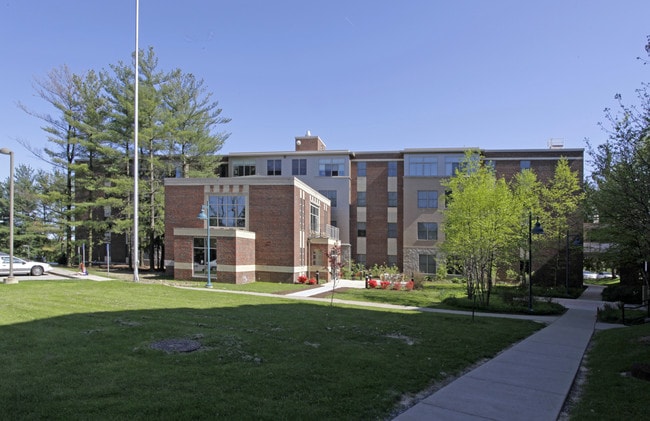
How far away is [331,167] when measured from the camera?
45.1 metres

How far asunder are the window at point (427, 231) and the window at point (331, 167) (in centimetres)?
950

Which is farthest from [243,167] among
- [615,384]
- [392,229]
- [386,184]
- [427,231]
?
[615,384]

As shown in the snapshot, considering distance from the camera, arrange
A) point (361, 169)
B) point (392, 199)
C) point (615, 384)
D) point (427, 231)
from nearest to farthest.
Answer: point (615, 384)
point (427, 231)
point (392, 199)
point (361, 169)

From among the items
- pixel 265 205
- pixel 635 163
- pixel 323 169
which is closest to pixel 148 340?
pixel 635 163

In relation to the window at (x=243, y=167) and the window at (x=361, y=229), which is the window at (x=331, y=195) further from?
the window at (x=243, y=167)

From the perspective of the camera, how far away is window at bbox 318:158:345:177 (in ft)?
147

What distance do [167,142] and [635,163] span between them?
122 feet

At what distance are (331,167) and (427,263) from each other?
13.5 metres

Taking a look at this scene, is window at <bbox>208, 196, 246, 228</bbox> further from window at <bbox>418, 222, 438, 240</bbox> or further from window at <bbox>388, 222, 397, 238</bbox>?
window at <bbox>418, 222, 438, 240</bbox>

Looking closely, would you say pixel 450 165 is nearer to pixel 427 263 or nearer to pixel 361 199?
pixel 361 199

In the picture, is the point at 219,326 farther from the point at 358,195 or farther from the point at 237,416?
the point at 358,195

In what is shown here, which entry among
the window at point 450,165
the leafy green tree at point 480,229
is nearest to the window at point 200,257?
the leafy green tree at point 480,229

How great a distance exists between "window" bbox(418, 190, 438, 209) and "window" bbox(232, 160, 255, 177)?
17248mm

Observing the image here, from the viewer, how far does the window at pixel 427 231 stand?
43250 millimetres
